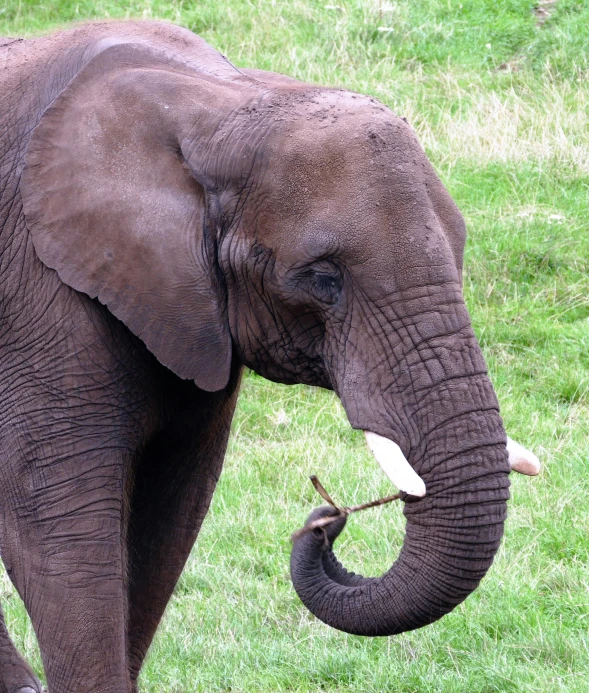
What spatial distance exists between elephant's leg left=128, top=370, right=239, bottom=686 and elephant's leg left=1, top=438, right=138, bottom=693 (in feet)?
1.45

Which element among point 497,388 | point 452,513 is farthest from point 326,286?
point 497,388

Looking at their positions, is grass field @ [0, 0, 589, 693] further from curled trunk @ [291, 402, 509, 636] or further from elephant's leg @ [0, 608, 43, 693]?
curled trunk @ [291, 402, 509, 636]

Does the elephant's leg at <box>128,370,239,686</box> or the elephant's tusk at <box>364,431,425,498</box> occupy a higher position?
the elephant's tusk at <box>364,431,425,498</box>

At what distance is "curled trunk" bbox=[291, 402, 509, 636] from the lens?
10.4 feet

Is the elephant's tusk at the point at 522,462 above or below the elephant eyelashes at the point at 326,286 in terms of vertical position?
below

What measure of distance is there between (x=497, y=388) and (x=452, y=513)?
3825 mm

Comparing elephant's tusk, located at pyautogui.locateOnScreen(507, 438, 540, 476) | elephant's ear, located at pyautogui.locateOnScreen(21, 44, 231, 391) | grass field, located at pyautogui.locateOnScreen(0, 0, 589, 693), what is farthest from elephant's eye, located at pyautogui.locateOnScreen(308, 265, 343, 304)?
grass field, located at pyautogui.locateOnScreen(0, 0, 589, 693)

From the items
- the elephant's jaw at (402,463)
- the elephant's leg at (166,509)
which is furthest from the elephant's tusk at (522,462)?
the elephant's leg at (166,509)

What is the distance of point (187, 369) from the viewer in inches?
138

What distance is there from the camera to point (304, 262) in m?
3.33

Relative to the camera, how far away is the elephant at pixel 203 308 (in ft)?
10.7

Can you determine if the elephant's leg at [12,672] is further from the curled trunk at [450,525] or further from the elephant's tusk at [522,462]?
the elephant's tusk at [522,462]

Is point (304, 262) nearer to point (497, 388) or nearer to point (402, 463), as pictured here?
point (402, 463)

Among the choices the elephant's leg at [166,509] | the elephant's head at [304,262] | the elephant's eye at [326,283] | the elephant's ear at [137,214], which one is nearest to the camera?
the elephant's head at [304,262]
